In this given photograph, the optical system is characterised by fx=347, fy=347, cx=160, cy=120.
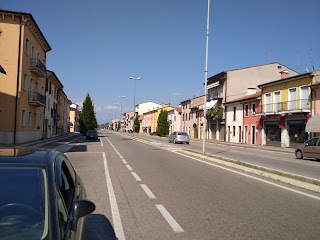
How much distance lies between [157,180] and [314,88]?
2724 cm

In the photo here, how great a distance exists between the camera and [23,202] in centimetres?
290

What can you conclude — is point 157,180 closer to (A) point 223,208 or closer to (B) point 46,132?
(A) point 223,208

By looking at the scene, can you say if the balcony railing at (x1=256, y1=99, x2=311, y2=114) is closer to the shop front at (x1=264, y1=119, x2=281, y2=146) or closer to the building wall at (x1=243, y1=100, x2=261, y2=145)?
the shop front at (x1=264, y1=119, x2=281, y2=146)

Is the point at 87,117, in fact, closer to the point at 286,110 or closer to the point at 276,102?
the point at 276,102

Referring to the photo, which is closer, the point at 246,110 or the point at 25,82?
the point at 25,82

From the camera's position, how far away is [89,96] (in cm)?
7331

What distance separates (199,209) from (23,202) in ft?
15.0

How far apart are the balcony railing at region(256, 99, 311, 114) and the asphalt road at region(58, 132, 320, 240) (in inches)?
1021

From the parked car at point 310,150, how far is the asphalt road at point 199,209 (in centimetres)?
1283

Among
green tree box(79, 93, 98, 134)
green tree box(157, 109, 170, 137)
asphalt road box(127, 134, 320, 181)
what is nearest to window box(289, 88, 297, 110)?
asphalt road box(127, 134, 320, 181)

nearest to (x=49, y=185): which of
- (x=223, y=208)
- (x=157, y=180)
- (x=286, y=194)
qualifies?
(x=223, y=208)

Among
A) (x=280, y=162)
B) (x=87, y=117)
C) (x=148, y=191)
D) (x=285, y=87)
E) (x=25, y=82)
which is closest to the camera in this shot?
(x=148, y=191)

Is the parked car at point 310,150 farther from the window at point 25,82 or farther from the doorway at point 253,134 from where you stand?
the window at point 25,82

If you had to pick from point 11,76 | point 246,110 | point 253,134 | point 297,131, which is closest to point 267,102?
point 253,134
